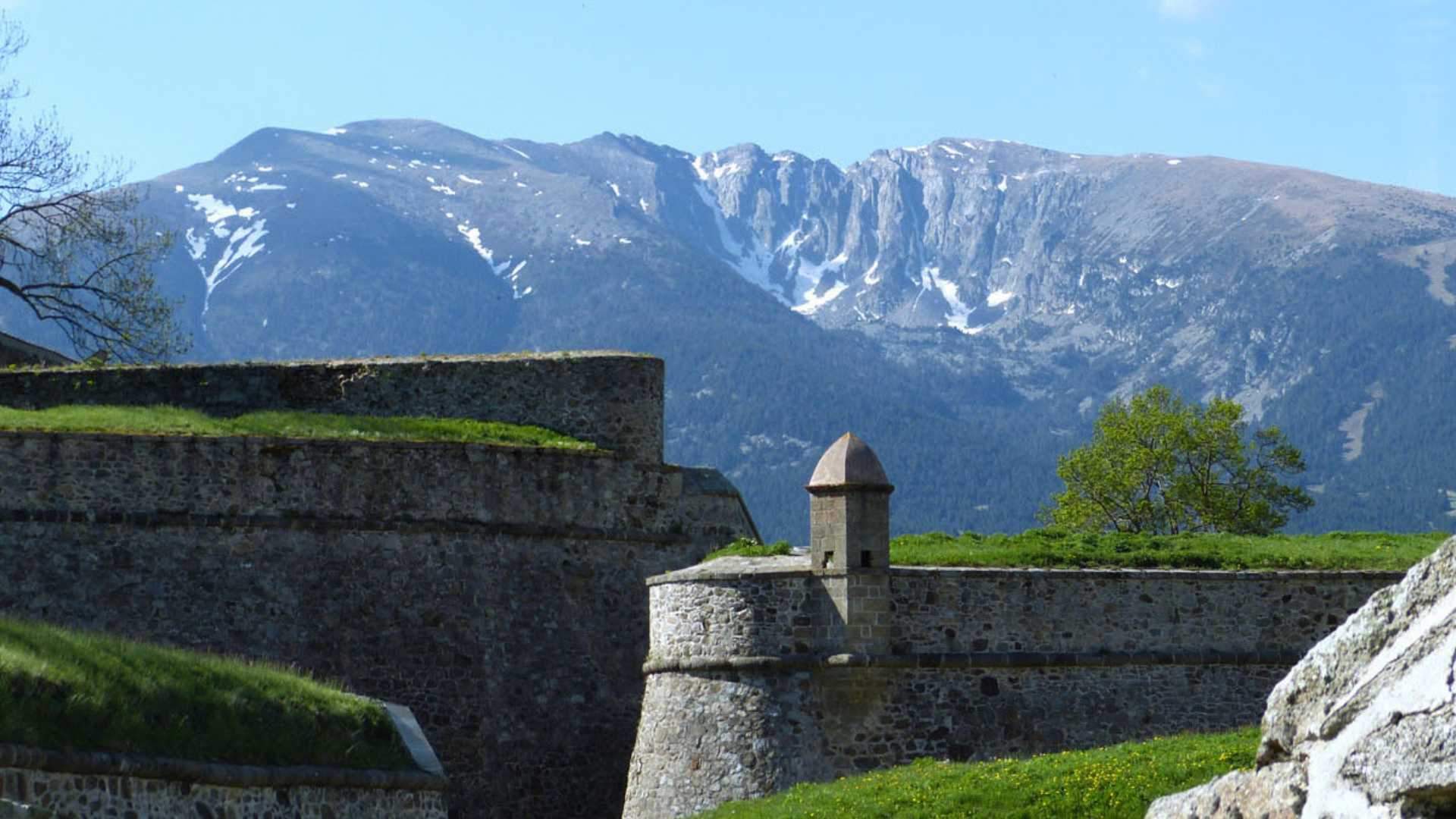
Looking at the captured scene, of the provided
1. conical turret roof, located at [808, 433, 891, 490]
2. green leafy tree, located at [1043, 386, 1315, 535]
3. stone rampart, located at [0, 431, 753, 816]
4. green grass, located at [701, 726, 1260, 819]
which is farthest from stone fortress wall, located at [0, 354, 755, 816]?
green leafy tree, located at [1043, 386, 1315, 535]

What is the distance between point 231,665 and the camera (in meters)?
25.2

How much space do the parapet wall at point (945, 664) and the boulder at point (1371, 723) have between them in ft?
71.2

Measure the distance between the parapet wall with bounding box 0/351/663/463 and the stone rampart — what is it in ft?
3.29

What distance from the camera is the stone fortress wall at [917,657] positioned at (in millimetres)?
29469

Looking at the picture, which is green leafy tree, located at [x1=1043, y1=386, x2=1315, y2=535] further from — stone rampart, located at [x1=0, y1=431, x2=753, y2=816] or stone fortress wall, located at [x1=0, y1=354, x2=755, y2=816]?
A: stone rampart, located at [x1=0, y1=431, x2=753, y2=816]

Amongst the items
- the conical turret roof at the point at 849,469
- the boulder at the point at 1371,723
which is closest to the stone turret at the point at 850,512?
the conical turret roof at the point at 849,469

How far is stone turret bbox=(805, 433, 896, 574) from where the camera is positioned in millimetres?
29109

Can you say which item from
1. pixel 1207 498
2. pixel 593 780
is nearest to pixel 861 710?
pixel 593 780

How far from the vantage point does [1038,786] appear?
24.5m

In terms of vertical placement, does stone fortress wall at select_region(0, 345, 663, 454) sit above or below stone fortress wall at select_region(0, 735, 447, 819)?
above

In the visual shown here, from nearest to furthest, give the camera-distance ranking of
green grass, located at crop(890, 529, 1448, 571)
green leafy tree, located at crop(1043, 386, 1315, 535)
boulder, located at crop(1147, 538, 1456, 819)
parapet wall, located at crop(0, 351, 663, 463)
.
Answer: boulder, located at crop(1147, 538, 1456, 819) < green grass, located at crop(890, 529, 1448, 571) < parapet wall, located at crop(0, 351, 663, 463) < green leafy tree, located at crop(1043, 386, 1315, 535)

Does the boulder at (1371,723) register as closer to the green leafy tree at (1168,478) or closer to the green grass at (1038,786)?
the green grass at (1038,786)

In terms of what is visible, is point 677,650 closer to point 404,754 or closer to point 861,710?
point 861,710

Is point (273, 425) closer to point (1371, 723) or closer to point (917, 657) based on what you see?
point (917, 657)
